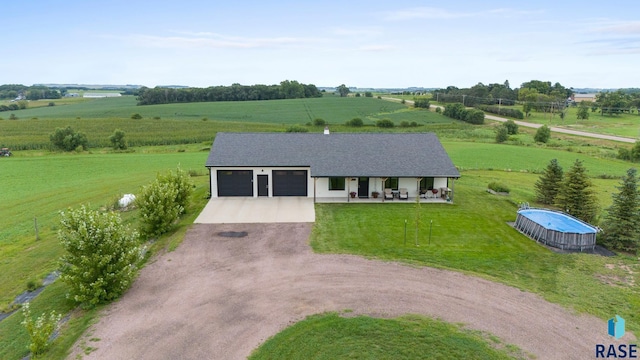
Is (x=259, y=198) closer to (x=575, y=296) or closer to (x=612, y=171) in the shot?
(x=575, y=296)

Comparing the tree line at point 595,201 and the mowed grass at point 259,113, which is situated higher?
the mowed grass at point 259,113

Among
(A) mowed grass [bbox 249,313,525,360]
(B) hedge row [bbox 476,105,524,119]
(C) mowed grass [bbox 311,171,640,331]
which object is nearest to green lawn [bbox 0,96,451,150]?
(B) hedge row [bbox 476,105,524,119]

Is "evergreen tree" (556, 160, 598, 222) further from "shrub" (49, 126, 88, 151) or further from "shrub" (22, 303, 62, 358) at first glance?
"shrub" (49, 126, 88, 151)

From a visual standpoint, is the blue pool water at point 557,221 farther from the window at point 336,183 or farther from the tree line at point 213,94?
the tree line at point 213,94

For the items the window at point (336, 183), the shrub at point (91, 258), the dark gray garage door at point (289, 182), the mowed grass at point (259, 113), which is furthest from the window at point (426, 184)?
the mowed grass at point (259, 113)

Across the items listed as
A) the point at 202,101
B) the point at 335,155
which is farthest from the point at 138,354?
the point at 202,101
